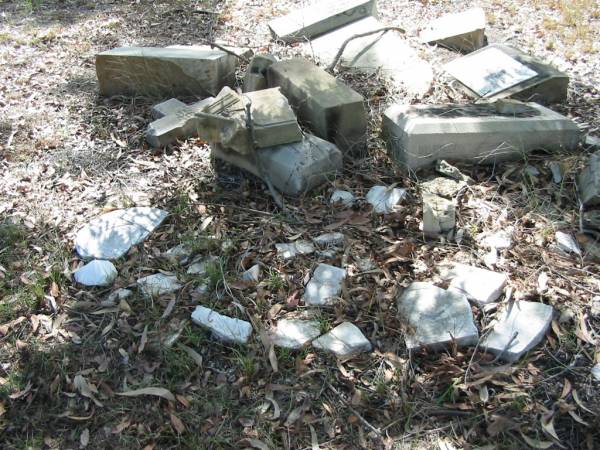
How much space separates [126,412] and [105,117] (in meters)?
2.84

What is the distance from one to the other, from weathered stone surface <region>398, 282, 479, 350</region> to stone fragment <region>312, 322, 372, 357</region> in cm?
22

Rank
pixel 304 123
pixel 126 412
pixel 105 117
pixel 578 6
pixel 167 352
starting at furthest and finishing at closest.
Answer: pixel 578 6 < pixel 105 117 < pixel 304 123 < pixel 167 352 < pixel 126 412

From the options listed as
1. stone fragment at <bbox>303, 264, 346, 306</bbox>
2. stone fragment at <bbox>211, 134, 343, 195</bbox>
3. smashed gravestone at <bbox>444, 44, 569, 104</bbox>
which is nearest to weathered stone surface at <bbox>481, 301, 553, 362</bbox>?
stone fragment at <bbox>303, 264, 346, 306</bbox>

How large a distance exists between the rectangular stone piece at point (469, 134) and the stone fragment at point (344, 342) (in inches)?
55.0

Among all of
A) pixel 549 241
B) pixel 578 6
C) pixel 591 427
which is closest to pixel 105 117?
pixel 549 241

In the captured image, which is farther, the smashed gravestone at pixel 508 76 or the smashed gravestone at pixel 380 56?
the smashed gravestone at pixel 380 56

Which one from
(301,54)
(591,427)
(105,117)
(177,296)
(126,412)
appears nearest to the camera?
(591,427)

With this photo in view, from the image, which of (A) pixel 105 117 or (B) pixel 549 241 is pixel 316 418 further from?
(A) pixel 105 117

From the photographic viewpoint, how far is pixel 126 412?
2.60m

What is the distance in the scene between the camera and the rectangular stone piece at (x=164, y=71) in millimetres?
4684

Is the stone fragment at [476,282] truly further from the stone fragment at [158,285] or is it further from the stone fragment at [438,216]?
the stone fragment at [158,285]

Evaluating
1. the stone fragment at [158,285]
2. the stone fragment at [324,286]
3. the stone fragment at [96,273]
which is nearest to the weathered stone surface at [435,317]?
the stone fragment at [324,286]

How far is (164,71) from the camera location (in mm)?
4754

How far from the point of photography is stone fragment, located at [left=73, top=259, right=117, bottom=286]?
3.18 m
